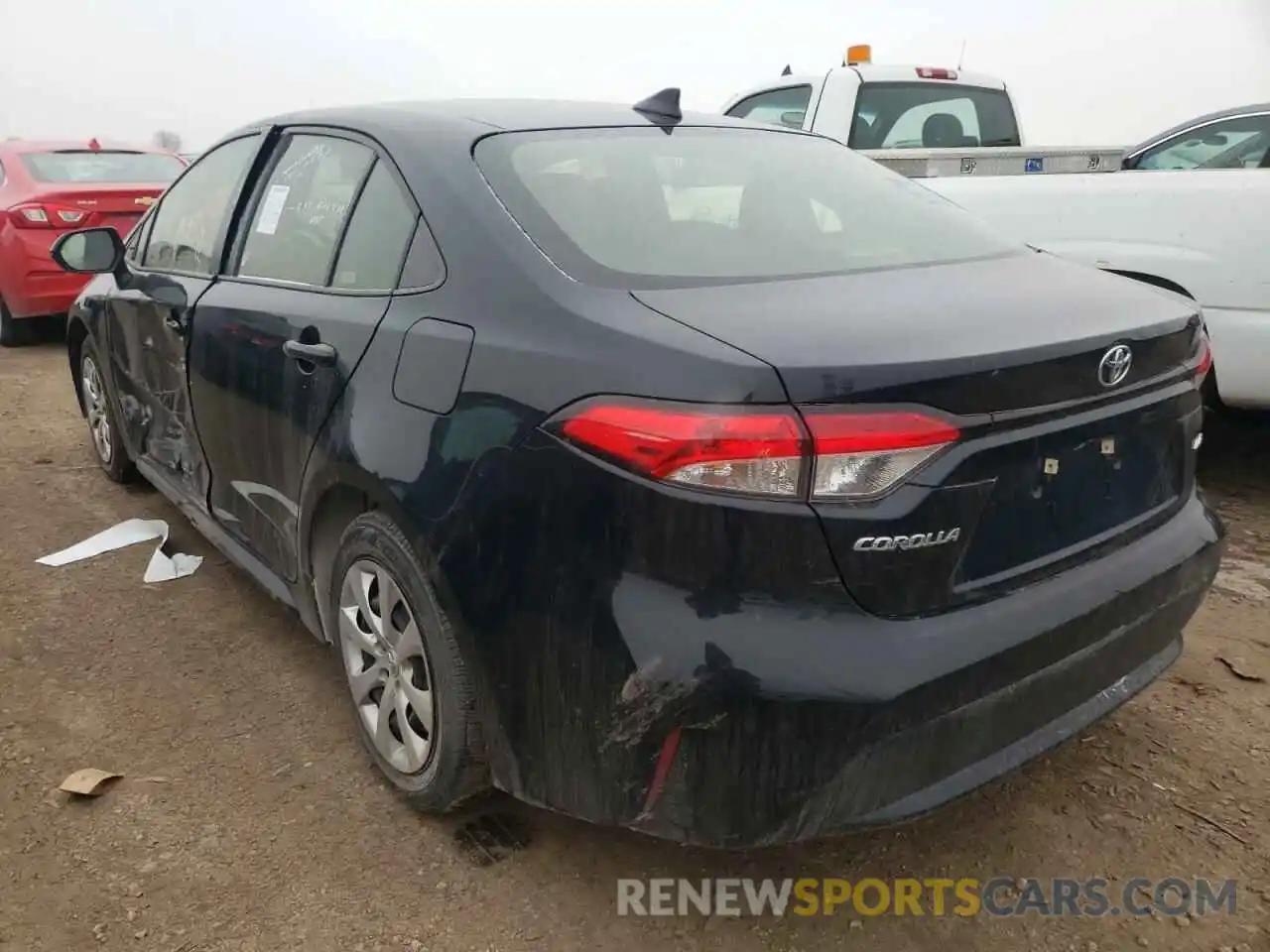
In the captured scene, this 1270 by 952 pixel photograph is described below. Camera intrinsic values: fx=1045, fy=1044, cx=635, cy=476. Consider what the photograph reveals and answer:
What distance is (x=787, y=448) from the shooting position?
1.63 m

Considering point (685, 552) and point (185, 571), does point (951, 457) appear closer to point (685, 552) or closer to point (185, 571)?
point (685, 552)

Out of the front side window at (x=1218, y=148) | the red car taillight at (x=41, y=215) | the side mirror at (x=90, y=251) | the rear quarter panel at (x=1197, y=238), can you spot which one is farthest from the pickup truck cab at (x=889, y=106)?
the red car taillight at (x=41, y=215)

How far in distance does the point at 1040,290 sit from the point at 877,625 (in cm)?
84

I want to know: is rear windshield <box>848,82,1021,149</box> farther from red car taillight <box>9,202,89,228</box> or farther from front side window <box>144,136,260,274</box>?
red car taillight <box>9,202,89,228</box>

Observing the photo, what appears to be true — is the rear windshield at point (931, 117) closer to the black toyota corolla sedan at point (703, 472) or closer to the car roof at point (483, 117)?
the car roof at point (483, 117)

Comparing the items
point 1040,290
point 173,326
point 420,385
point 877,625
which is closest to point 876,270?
point 1040,290

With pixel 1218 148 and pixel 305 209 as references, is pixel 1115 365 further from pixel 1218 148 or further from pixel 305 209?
pixel 1218 148

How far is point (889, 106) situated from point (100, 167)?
5923 millimetres

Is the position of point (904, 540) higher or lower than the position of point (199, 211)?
lower

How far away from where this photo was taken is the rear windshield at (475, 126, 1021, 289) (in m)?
2.08

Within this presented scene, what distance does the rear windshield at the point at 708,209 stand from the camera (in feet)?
6.84

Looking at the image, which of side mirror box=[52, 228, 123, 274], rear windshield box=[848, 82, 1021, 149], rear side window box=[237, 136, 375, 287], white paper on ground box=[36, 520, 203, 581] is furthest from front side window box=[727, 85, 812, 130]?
white paper on ground box=[36, 520, 203, 581]

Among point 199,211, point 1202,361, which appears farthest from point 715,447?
point 199,211

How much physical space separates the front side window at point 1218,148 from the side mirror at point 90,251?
15.6 feet
